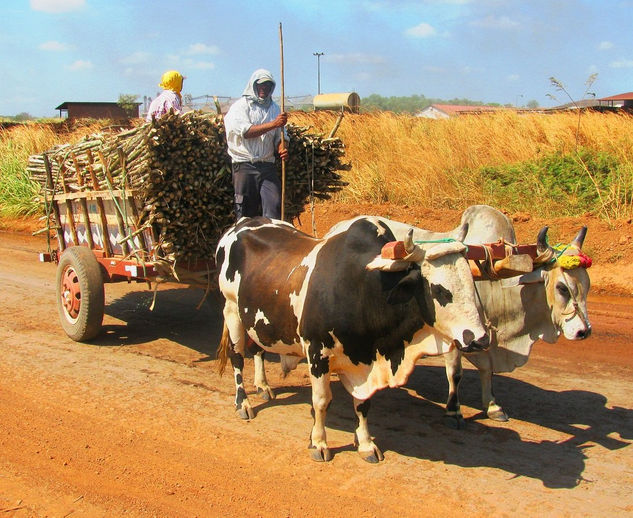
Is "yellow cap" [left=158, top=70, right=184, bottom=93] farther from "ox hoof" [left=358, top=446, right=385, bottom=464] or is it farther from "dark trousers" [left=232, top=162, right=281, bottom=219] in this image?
"ox hoof" [left=358, top=446, right=385, bottom=464]

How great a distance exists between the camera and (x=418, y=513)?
3.98m

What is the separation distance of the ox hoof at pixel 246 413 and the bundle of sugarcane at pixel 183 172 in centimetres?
179

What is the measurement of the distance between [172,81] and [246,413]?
420 centimetres

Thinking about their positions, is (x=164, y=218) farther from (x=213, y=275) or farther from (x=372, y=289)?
(x=372, y=289)

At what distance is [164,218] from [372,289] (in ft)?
9.03

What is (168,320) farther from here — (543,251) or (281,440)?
(543,251)

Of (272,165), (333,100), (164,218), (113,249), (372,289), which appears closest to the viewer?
(372,289)

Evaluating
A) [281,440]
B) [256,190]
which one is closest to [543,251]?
[281,440]

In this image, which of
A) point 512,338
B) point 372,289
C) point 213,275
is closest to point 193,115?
point 213,275

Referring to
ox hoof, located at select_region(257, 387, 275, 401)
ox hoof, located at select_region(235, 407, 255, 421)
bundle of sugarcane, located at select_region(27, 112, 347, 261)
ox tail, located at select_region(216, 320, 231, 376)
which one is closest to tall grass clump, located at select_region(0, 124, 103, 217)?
bundle of sugarcane, located at select_region(27, 112, 347, 261)

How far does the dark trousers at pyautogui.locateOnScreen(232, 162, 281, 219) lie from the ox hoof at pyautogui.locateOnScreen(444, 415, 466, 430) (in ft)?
8.90

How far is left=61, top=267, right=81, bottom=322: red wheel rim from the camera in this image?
24.2 feet

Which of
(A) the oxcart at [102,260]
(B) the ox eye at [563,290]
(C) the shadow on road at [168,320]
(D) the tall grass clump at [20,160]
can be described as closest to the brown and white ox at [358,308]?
(B) the ox eye at [563,290]

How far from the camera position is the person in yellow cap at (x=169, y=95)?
7.42m
